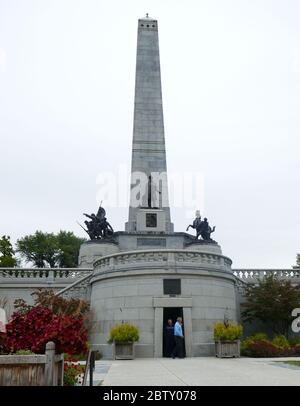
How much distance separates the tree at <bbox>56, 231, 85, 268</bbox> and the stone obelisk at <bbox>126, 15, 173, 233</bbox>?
33974 mm

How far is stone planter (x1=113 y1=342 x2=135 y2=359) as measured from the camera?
21797mm

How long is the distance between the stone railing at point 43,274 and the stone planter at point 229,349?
13.6 meters

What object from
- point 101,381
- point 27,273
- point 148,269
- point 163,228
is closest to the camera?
point 101,381

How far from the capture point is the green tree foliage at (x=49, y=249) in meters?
75.1

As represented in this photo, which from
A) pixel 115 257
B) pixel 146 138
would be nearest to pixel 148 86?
pixel 146 138

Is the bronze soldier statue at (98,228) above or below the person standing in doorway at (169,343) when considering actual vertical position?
above

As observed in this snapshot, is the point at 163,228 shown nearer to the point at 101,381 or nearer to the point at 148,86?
the point at 148,86

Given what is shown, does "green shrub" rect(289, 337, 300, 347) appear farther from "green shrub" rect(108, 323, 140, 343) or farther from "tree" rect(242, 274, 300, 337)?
"green shrub" rect(108, 323, 140, 343)

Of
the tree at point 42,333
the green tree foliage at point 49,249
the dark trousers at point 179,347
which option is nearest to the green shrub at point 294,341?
the dark trousers at point 179,347

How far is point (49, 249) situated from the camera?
247 ft

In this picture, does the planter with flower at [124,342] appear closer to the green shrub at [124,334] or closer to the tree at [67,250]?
the green shrub at [124,334]
